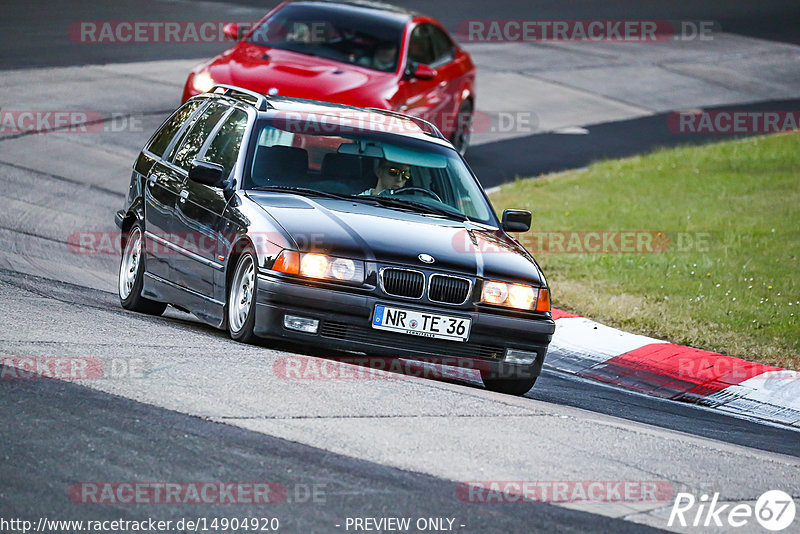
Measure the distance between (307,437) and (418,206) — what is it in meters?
2.99

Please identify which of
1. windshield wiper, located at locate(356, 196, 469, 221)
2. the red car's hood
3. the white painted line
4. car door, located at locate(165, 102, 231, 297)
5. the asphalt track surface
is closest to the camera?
the asphalt track surface

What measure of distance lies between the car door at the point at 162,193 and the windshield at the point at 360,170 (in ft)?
2.63

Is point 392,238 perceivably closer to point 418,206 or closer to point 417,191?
point 418,206

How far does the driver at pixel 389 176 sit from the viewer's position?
341 inches

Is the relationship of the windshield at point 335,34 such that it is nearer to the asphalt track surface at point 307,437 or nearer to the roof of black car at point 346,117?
the roof of black car at point 346,117

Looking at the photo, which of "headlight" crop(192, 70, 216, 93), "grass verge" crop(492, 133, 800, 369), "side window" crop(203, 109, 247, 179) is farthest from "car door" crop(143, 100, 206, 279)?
"headlight" crop(192, 70, 216, 93)

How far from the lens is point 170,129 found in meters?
9.91

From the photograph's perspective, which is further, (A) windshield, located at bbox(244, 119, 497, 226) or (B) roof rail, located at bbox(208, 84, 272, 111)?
(B) roof rail, located at bbox(208, 84, 272, 111)

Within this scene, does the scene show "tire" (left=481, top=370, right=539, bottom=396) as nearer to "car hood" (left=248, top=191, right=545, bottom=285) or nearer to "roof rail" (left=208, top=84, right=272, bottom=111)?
"car hood" (left=248, top=191, right=545, bottom=285)

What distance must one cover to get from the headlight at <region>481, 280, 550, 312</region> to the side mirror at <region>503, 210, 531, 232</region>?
1.11 m

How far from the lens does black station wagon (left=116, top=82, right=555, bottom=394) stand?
296 inches

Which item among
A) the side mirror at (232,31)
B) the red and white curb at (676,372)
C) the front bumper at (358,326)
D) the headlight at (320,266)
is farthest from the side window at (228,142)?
the side mirror at (232,31)

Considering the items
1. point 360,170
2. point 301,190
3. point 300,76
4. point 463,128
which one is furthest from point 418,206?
point 463,128

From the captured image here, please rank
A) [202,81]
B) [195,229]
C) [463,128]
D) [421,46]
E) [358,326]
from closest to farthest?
[358,326], [195,229], [202,81], [421,46], [463,128]
